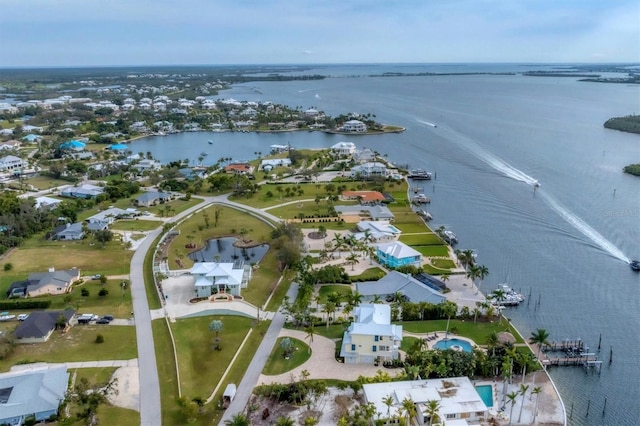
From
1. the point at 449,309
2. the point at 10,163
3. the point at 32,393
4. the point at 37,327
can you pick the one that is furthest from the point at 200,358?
the point at 10,163

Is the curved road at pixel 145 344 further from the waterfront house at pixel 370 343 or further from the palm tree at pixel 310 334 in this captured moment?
the waterfront house at pixel 370 343

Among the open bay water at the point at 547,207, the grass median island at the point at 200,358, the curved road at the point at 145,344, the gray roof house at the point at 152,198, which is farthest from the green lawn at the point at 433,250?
the gray roof house at the point at 152,198

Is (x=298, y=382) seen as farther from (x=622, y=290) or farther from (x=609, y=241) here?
(x=609, y=241)

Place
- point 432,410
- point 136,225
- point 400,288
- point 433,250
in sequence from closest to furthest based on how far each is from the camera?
point 432,410 → point 400,288 → point 433,250 → point 136,225

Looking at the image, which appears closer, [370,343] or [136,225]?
[370,343]

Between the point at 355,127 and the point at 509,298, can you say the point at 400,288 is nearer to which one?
the point at 509,298
